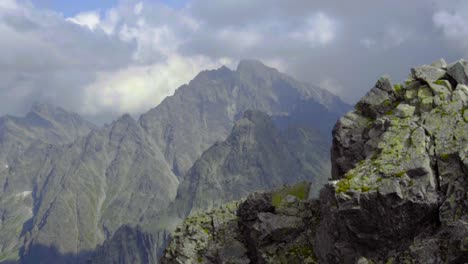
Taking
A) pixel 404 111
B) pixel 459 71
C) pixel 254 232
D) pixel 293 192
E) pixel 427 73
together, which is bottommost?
pixel 254 232

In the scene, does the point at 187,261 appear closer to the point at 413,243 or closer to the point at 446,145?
the point at 413,243

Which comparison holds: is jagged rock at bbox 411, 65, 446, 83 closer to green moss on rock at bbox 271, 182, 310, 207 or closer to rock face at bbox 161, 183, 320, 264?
rock face at bbox 161, 183, 320, 264

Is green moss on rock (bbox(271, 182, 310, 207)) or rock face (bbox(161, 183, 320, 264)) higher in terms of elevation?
green moss on rock (bbox(271, 182, 310, 207))

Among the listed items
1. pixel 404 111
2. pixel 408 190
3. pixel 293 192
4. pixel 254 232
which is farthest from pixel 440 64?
pixel 254 232

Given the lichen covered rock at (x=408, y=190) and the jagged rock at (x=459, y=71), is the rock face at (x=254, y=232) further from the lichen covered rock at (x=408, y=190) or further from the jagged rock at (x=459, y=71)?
the jagged rock at (x=459, y=71)

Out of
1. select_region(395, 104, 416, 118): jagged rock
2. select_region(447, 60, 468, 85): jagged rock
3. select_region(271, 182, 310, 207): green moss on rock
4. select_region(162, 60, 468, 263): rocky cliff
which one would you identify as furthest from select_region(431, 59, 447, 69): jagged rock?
select_region(271, 182, 310, 207): green moss on rock

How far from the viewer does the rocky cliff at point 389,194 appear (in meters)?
24.7

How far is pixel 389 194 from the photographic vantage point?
2528cm

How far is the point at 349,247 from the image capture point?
2731 cm

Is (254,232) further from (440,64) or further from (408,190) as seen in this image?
(440,64)

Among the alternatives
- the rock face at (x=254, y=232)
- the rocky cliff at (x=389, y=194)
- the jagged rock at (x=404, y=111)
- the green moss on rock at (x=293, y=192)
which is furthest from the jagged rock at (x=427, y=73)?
the green moss on rock at (x=293, y=192)

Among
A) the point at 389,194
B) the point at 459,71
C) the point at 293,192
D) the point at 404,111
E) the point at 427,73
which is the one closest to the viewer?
the point at 389,194

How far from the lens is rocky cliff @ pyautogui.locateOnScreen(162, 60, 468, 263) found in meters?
24.7

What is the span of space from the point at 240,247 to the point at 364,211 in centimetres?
1563
